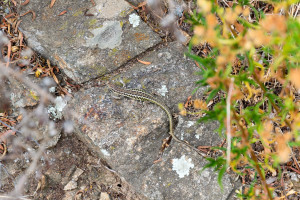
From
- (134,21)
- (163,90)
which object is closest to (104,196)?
(163,90)

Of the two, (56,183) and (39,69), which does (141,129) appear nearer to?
(56,183)

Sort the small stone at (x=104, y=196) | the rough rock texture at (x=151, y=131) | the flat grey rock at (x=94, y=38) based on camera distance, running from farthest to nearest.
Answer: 1. the flat grey rock at (x=94, y=38)
2. the small stone at (x=104, y=196)
3. the rough rock texture at (x=151, y=131)

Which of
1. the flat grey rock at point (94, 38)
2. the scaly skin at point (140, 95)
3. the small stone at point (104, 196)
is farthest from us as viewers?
the flat grey rock at point (94, 38)

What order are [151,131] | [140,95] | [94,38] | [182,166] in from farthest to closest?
[94,38] < [140,95] < [151,131] < [182,166]

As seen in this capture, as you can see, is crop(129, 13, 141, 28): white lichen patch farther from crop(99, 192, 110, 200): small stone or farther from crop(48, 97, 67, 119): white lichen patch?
crop(99, 192, 110, 200): small stone

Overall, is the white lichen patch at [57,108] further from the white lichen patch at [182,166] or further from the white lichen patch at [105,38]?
the white lichen patch at [182,166]

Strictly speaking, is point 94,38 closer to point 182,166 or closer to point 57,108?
point 57,108

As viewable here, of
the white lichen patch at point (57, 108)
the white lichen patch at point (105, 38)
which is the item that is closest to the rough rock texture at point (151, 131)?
the white lichen patch at point (57, 108)
